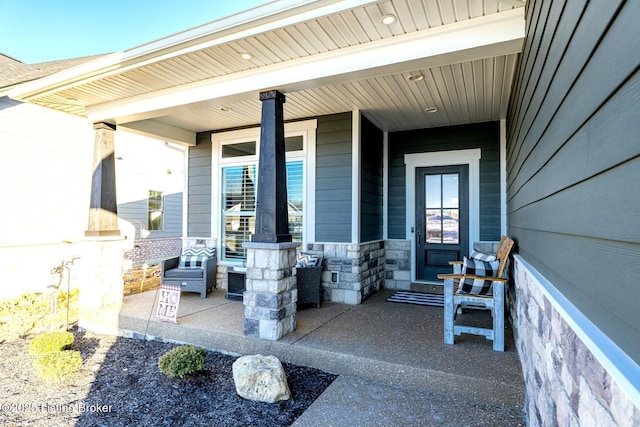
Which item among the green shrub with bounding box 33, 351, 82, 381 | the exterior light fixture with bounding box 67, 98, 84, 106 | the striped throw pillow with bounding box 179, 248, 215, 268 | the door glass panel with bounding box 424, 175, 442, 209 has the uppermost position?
the exterior light fixture with bounding box 67, 98, 84, 106

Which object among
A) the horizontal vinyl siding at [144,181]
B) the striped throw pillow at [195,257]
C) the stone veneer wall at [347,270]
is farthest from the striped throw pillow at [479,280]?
the horizontal vinyl siding at [144,181]

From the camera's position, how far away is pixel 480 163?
5.25 metres

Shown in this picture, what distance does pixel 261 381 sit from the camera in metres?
2.58

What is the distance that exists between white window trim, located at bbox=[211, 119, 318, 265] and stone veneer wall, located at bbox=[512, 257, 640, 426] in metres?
3.30

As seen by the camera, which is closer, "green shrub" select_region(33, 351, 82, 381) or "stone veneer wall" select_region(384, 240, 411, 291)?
"green shrub" select_region(33, 351, 82, 381)

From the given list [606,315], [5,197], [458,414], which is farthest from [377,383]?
[5,197]

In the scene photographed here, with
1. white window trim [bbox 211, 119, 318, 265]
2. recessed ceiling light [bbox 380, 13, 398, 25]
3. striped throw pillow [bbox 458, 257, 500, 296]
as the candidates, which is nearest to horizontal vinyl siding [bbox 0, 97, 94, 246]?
white window trim [bbox 211, 119, 318, 265]

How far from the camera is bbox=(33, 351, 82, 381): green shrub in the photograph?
2861mm

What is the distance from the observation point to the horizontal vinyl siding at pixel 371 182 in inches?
197

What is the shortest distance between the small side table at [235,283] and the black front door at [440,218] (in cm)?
281

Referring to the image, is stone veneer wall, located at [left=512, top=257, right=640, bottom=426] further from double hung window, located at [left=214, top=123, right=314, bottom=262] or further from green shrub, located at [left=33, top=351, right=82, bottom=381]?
double hung window, located at [left=214, top=123, right=314, bottom=262]

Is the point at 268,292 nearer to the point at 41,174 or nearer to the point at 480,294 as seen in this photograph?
the point at 480,294

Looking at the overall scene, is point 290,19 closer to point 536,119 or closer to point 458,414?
point 536,119

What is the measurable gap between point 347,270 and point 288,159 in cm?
191
